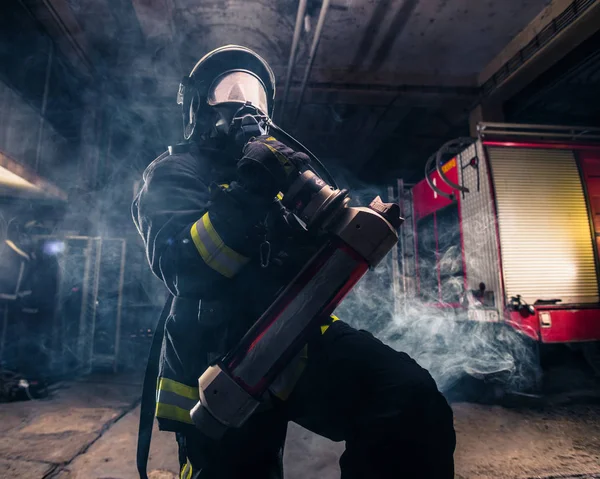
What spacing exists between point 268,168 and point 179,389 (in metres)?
0.94

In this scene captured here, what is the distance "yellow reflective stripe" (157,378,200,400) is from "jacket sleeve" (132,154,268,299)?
14.2 inches

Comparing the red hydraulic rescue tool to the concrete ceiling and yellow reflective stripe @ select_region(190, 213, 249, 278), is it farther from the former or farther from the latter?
the concrete ceiling

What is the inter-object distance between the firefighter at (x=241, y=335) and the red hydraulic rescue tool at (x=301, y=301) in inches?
5.1

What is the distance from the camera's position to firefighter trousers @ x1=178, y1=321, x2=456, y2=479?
1.16m

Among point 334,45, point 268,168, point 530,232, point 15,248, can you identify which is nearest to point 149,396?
point 268,168

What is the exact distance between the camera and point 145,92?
591 cm

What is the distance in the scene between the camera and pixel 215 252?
1.22 metres

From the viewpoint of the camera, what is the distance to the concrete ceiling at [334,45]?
4.54 m

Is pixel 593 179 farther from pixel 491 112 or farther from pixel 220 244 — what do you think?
pixel 220 244

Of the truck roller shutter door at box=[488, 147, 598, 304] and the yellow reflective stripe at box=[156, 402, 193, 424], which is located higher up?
the truck roller shutter door at box=[488, 147, 598, 304]

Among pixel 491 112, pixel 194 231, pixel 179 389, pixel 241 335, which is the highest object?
pixel 491 112

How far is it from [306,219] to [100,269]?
651cm

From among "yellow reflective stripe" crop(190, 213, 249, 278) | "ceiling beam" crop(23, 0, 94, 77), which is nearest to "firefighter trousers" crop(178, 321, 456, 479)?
"yellow reflective stripe" crop(190, 213, 249, 278)

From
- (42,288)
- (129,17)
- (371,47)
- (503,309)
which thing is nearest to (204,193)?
(503,309)
